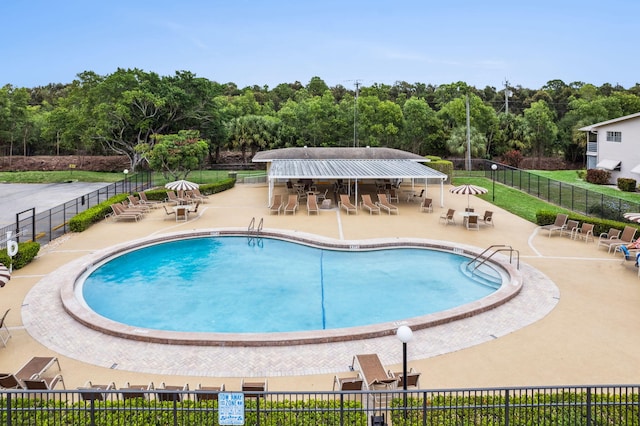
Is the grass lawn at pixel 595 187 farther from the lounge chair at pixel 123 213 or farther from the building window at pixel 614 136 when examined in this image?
the lounge chair at pixel 123 213

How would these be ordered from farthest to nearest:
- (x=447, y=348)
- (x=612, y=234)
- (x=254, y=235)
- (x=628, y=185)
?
(x=628, y=185) < (x=254, y=235) < (x=612, y=234) < (x=447, y=348)

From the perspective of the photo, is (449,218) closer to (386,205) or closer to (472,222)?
(472,222)

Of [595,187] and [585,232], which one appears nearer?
[585,232]

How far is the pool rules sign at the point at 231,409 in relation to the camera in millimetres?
5848

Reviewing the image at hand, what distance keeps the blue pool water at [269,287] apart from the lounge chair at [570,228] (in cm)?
552

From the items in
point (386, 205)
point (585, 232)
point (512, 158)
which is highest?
point (512, 158)

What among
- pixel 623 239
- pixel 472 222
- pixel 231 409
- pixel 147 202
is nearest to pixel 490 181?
pixel 472 222

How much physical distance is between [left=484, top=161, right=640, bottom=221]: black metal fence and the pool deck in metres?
7.13

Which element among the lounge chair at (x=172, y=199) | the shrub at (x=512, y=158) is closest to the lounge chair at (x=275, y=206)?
the lounge chair at (x=172, y=199)

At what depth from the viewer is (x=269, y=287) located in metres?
15.6

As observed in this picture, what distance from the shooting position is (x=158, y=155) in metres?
31.3

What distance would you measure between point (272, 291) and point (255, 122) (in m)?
37.6

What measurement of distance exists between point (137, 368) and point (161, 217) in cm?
1608

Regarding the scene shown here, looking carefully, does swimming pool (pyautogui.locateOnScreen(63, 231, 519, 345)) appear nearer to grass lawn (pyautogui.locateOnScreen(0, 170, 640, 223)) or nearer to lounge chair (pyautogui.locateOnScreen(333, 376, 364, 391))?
lounge chair (pyautogui.locateOnScreen(333, 376, 364, 391))
